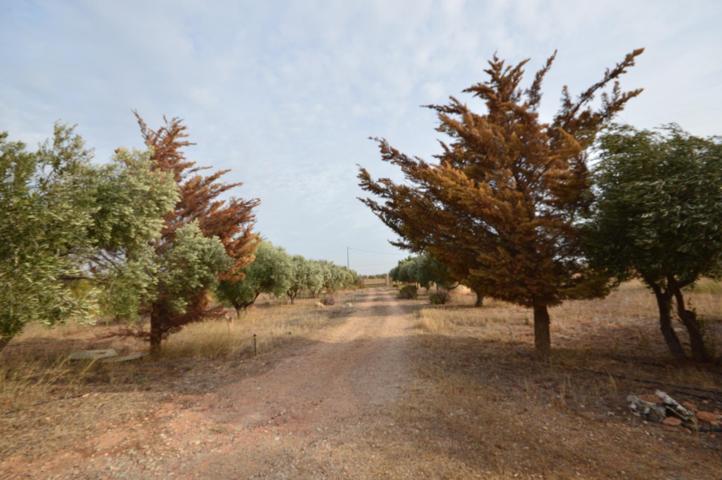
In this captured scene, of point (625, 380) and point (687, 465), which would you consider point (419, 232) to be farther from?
point (687, 465)

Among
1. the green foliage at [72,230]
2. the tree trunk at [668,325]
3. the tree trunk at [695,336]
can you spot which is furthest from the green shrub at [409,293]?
the green foliage at [72,230]

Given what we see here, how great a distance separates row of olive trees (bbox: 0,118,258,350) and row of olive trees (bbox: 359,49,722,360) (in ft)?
21.0

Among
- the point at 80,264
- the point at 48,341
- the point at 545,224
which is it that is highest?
the point at 545,224

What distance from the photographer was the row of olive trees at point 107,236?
6.31 m

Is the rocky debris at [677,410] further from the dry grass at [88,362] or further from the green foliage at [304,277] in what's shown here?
the green foliage at [304,277]

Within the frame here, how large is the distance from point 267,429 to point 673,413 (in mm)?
7308

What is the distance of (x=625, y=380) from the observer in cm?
780

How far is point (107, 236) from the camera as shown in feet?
26.5

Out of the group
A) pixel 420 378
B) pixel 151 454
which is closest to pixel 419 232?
pixel 420 378

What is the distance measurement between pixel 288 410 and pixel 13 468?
4071 millimetres

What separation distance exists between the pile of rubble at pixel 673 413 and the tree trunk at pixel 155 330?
1341 cm

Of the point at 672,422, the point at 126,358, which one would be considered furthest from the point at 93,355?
the point at 672,422

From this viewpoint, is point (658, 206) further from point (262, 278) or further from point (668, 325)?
point (262, 278)

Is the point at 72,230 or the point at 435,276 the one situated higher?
the point at 72,230
